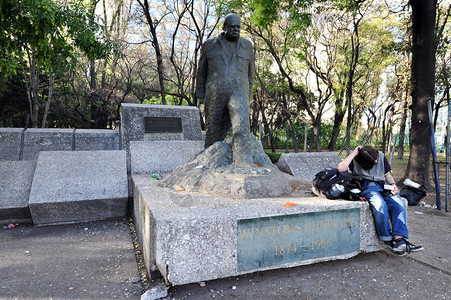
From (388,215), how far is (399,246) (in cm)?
32

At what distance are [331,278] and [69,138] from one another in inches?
228

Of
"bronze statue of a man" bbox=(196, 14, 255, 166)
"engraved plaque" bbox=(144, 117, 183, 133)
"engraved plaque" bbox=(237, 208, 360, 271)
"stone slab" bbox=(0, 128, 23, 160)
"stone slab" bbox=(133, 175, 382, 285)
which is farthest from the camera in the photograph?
"engraved plaque" bbox=(144, 117, 183, 133)

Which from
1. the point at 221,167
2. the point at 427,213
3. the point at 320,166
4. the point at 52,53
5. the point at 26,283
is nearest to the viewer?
the point at 26,283

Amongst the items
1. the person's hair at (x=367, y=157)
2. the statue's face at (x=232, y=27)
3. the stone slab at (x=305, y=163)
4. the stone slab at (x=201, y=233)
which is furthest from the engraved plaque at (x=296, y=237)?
the stone slab at (x=305, y=163)

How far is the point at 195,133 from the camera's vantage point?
23.0ft

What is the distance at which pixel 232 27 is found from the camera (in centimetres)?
405

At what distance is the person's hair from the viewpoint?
3195 millimetres

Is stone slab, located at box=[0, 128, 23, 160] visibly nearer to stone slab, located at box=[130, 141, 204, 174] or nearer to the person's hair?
stone slab, located at box=[130, 141, 204, 174]

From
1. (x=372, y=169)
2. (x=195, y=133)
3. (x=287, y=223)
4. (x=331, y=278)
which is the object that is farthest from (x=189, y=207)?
(x=195, y=133)

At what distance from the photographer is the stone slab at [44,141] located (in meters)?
5.93

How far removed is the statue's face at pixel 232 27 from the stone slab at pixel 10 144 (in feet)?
15.6

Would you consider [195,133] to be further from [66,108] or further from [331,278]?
[66,108]

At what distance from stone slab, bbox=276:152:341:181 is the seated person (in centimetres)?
279

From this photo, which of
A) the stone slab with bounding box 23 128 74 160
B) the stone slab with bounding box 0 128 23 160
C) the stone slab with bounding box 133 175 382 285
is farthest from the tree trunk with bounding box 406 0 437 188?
the stone slab with bounding box 0 128 23 160
